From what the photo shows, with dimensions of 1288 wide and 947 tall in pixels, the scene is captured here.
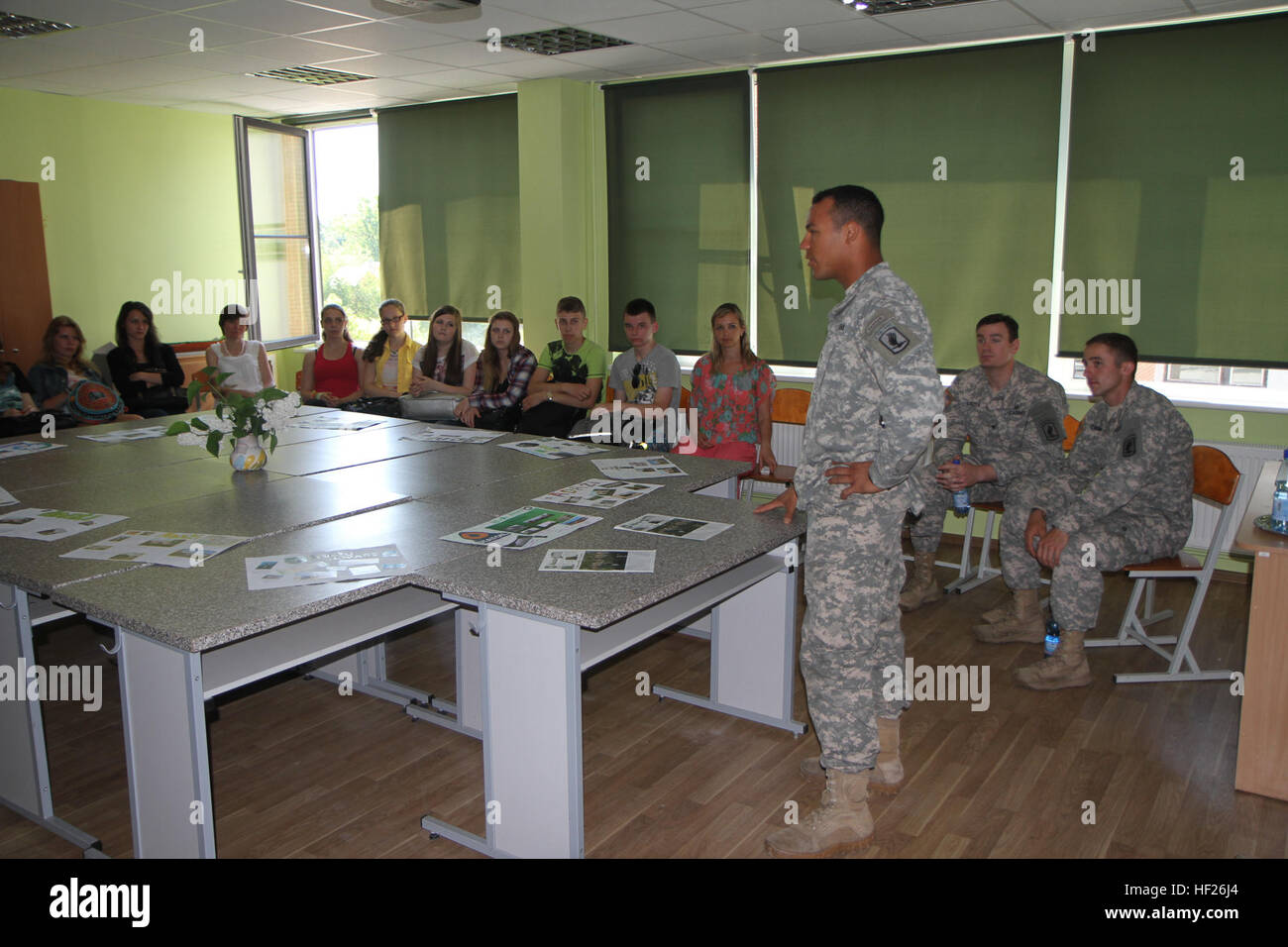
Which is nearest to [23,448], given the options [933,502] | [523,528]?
[523,528]

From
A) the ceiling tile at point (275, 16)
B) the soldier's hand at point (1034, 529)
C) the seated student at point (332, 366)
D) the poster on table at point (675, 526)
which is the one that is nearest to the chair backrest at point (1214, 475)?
the soldier's hand at point (1034, 529)

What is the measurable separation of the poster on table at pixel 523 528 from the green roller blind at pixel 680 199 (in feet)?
11.8

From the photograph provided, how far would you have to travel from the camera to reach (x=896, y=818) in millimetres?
2811

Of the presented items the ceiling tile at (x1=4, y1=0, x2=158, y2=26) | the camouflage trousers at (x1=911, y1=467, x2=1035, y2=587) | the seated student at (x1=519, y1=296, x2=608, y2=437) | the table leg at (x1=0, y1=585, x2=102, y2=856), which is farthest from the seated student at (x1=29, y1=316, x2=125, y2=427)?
the camouflage trousers at (x1=911, y1=467, x2=1035, y2=587)

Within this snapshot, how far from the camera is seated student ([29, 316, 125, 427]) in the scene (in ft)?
19.2

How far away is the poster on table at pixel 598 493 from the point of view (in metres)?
3.20

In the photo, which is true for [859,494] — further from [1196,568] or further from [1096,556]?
[1196,568]

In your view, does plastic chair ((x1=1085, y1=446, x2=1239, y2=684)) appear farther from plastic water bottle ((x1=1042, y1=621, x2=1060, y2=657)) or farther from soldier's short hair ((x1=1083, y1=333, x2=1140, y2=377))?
soldier's short hair ((x1=1083, y1=333, x2=1140, y2=377))

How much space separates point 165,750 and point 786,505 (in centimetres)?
174

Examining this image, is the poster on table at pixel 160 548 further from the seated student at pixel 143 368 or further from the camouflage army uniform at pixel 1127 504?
the seated student at pixel 143 368
